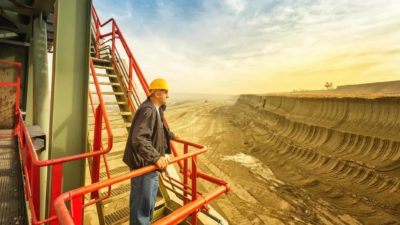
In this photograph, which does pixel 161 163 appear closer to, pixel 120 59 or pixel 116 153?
pixel 116 153

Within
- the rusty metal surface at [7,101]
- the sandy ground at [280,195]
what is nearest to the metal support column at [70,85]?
the sandy ground at [280,195]

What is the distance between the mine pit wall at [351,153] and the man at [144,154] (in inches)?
204

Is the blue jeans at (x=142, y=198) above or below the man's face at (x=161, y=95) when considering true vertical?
below

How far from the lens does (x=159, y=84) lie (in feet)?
8.41

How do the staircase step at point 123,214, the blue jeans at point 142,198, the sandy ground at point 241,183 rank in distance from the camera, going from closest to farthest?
the blue jeans at point 142,198, the staircase step at point 123,214, the sandy ground at point 241,183

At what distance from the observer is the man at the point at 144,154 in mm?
2162

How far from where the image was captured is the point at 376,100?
7.29 meters

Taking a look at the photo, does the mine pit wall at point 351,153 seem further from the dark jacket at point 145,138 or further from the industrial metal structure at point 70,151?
the dark jacket at point 145,138

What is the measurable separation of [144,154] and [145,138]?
0.56 feet

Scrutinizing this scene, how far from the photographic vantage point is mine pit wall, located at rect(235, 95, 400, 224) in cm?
542

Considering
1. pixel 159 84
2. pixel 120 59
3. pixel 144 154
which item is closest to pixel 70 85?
pixel 159 84

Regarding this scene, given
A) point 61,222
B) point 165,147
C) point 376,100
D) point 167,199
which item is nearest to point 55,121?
point 165,147

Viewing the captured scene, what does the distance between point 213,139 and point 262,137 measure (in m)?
2.82

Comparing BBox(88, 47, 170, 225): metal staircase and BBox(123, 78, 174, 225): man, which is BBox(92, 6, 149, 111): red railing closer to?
BBox(88, 47, 170, 225): metal staircase
